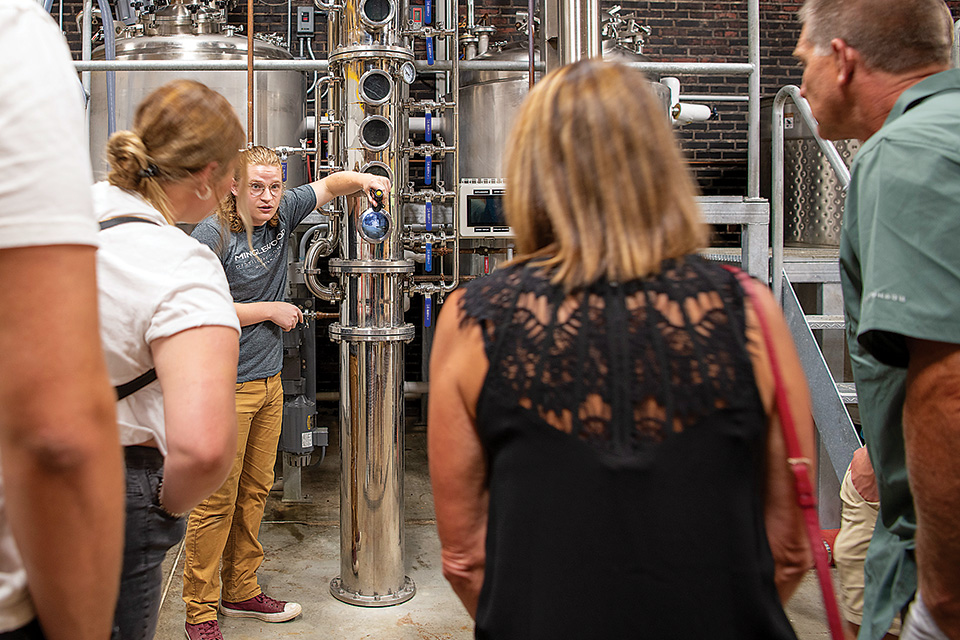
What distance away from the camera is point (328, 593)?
10.7 ft

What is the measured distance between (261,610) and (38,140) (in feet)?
9.11

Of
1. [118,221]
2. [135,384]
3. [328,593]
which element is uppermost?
[118,221]

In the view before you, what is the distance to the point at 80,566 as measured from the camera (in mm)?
604

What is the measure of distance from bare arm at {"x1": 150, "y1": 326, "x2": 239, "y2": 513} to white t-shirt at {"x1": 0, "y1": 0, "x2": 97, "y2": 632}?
1.78 feet

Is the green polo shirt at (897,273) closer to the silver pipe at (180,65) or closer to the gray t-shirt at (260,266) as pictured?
the gray t-shirt at (260,266)

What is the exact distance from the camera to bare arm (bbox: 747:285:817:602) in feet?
3.09

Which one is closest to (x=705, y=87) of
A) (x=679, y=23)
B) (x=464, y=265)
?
(x=679, y=23)

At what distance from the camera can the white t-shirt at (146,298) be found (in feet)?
3.64

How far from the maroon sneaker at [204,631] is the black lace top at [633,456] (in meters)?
2.16

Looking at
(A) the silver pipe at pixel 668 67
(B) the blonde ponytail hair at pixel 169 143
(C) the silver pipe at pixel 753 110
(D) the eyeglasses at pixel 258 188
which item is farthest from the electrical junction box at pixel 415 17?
(B) the blonde ponytail hair at pixel 169 143

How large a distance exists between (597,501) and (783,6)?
704 cm

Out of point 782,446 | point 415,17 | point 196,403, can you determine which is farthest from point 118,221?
point 415,17

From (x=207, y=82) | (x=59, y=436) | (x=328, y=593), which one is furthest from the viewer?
(x=207, y=82)

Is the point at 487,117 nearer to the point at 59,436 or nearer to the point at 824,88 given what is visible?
the point at 824,88
